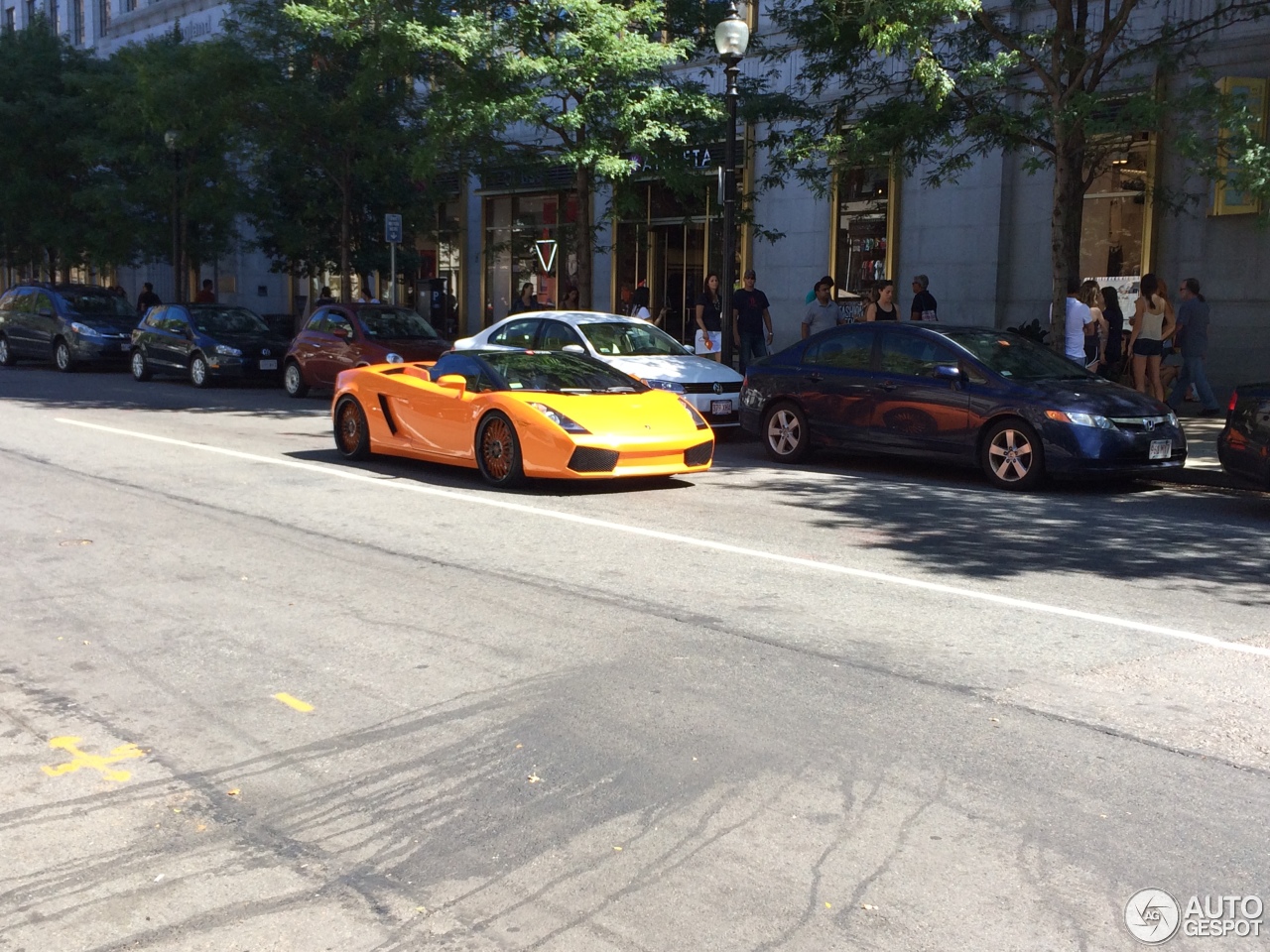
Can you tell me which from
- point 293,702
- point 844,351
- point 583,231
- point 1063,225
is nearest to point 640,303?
point 583,231

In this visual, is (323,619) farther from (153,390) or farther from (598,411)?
(153,390)

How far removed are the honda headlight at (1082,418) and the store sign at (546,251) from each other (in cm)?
2128

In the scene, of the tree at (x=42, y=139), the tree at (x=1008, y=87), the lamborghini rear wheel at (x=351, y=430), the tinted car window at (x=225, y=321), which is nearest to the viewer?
the lamborghini rear wheel at (x=351, y=430)

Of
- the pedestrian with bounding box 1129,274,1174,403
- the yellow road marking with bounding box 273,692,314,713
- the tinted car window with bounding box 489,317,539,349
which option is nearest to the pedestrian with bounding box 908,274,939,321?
the pedestrian with bounding box 1129,274,1174,403

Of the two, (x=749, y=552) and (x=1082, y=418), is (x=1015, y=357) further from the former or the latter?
(x=749, y=552)

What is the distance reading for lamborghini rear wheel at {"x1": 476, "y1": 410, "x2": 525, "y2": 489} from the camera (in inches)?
450

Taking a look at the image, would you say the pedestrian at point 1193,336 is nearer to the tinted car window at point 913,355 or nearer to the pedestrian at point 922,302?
the pedestrian at point 922,302

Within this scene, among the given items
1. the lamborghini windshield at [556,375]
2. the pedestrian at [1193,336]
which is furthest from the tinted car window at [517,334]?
the pedestrian at [1193,336]

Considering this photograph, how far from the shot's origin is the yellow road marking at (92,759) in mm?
4771

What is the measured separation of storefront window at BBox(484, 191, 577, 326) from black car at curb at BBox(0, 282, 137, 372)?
853cm

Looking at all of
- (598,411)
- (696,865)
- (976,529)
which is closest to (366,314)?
(598,411)

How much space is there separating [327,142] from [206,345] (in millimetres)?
5525

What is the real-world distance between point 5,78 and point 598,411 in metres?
31.6

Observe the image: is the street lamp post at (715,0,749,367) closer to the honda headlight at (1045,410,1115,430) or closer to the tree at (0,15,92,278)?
the honda headlight at (1045,410,1115,430)
